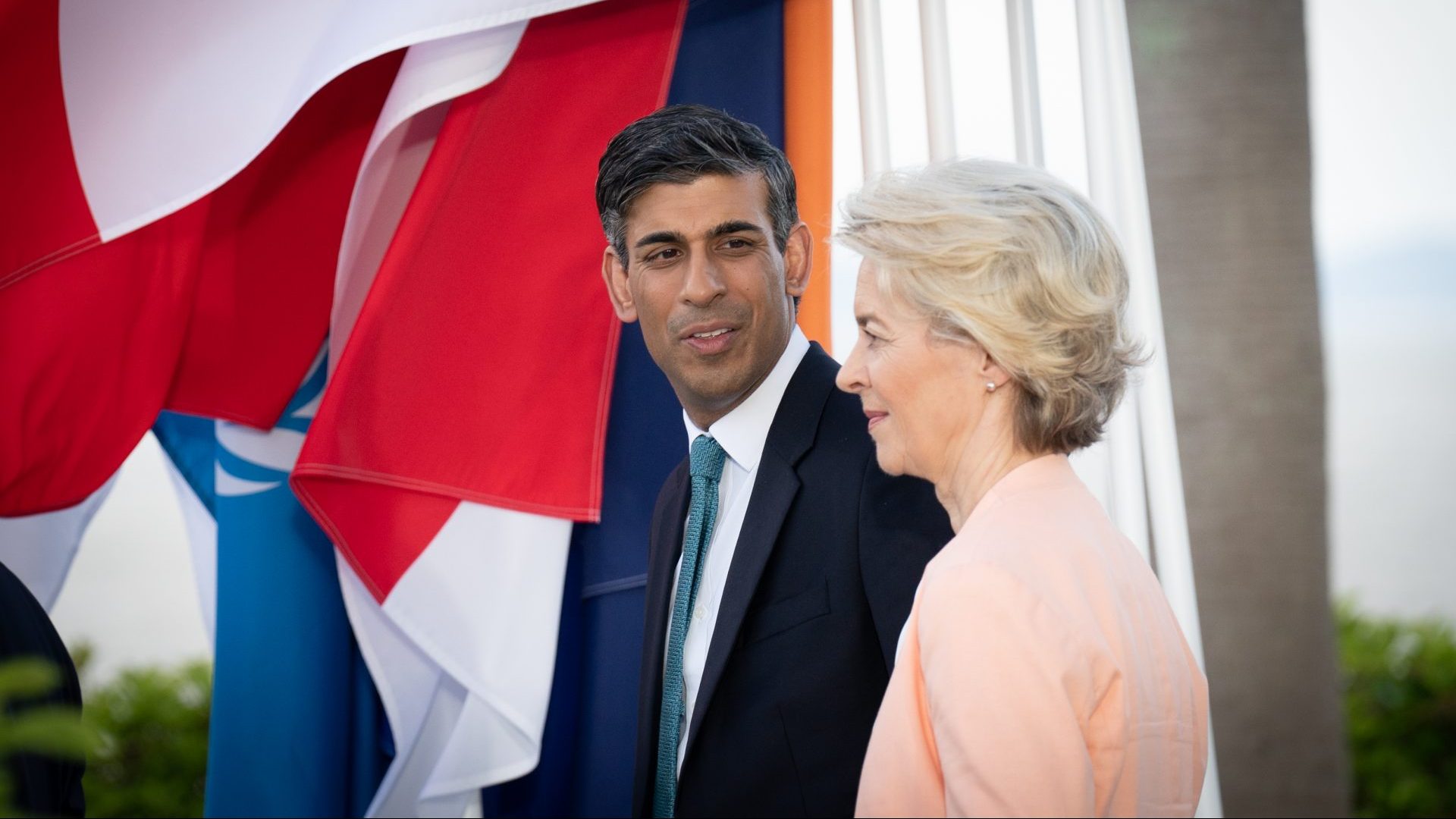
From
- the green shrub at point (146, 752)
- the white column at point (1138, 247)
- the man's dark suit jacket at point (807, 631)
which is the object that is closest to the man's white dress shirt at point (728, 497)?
the man's dark suit jacket at point (807, 631)

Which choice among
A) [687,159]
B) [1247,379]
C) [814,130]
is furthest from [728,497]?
[1247,379]

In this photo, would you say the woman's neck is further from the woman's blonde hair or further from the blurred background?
the blurred background

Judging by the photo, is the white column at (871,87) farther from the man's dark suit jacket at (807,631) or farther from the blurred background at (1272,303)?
the man's dark suit jacket at (807,631)

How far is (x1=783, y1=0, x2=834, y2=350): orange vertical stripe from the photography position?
233cm

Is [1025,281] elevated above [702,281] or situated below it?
below

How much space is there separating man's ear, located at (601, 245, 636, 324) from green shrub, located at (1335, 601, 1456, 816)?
6.90ft

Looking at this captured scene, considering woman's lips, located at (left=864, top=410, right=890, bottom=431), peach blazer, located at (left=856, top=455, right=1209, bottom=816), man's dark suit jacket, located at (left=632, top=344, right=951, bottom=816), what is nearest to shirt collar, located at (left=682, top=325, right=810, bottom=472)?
man's dark suit jacket, located at (left=632, top=344, right=951, bottom=816)

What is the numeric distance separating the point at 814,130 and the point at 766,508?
0.93 metres

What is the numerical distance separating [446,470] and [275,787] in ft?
2.53

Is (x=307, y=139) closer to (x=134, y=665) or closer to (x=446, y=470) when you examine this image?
(x=446, y=470)

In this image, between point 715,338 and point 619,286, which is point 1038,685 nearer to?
point 715,338

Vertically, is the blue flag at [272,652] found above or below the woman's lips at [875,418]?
below

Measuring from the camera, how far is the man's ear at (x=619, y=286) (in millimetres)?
2104

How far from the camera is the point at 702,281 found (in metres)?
1.93
